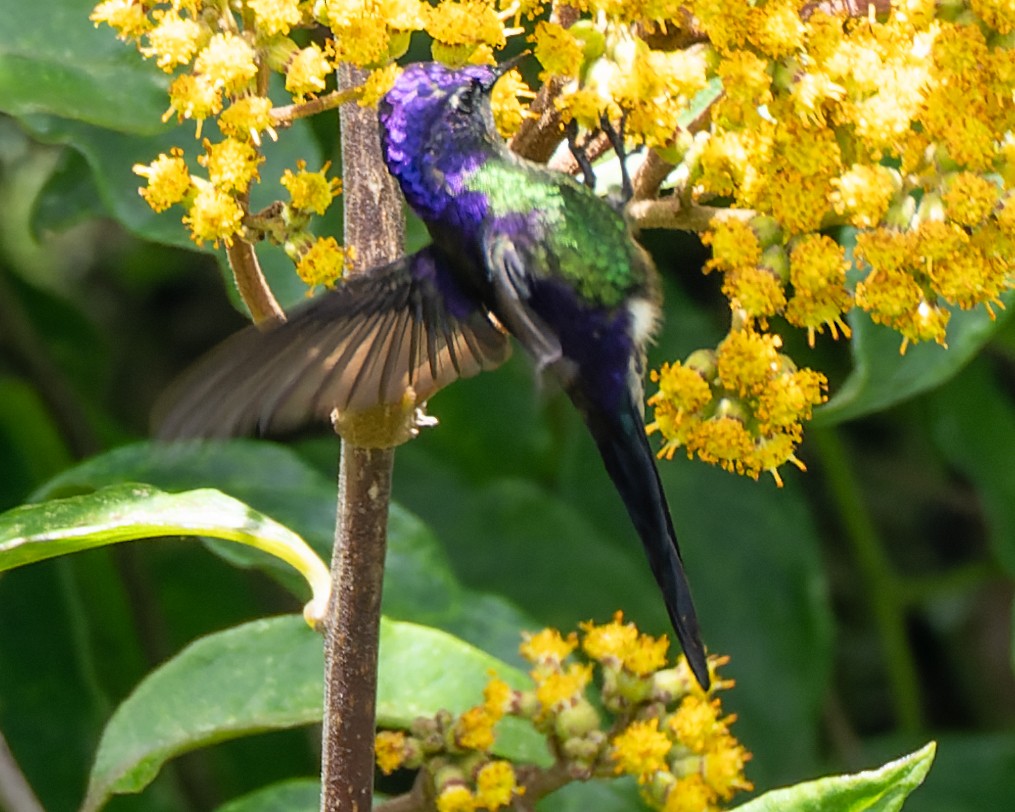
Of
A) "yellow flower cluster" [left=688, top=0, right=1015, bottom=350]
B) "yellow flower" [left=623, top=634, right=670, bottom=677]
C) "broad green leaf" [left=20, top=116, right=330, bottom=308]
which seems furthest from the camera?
"broad green leaf" [left=20, top=116, right=330, bottom=308]

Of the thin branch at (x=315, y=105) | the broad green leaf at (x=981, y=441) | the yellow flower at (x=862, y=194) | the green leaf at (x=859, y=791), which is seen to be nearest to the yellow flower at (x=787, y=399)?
the yellow flower at (x=862, y=194)

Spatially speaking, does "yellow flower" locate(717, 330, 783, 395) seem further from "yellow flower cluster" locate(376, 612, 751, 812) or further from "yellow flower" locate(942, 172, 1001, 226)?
"yellow flower cluster" locate(376, 612, 751, 812)

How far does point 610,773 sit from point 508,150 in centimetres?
44

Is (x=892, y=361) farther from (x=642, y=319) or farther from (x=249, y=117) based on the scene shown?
(x=249, y=117)

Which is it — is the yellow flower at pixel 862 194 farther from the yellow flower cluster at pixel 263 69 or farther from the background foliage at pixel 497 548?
the background foliage at pixel 497 548

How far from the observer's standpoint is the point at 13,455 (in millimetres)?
1803

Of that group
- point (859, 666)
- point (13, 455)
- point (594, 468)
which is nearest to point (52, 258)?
point (13, 455)

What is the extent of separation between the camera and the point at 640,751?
1.09m

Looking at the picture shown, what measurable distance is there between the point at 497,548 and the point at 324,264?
948 millimetres


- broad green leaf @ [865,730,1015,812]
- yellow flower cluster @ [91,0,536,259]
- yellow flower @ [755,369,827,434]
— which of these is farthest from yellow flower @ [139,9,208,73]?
broad green leaf @ [865,730,1015,812]

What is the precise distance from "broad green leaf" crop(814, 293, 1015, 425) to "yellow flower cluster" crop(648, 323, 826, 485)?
222 mm

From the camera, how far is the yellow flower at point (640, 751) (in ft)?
3.57

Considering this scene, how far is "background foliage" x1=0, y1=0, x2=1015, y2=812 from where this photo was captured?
140cm

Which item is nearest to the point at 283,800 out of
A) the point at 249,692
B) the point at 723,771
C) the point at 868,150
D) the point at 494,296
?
the point at 249,692
